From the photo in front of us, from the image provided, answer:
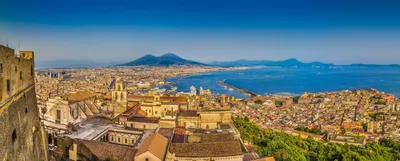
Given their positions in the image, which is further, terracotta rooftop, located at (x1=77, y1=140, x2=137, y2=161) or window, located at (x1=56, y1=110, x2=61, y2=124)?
window, located at (x1=56, y1=110, x2=61, y2=124)

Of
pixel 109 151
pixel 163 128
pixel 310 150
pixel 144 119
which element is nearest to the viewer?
pixel 109 151

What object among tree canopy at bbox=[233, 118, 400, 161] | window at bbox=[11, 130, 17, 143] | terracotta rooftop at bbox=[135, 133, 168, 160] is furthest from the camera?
tree canopy at bbox=[233, 118, 400, 161]

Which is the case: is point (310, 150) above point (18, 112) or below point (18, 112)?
below

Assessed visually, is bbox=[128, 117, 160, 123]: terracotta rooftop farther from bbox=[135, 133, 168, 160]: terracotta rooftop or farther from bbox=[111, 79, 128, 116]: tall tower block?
bbox=[135, 133, 168, 160]: terracotta rooftop

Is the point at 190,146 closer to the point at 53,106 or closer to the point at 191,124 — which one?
the point at 191,124

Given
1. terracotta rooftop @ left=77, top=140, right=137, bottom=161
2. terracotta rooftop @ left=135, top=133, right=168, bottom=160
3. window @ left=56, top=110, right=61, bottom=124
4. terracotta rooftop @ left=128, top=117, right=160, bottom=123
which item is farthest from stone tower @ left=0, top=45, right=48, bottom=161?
window @ left=56, top=110, right=61, bottom=124

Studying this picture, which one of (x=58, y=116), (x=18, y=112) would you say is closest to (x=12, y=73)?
(x=18, y=112)

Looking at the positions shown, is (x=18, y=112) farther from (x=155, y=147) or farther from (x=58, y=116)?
(x=58, y=116)

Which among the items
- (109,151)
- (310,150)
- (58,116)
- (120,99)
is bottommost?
(310,150)
